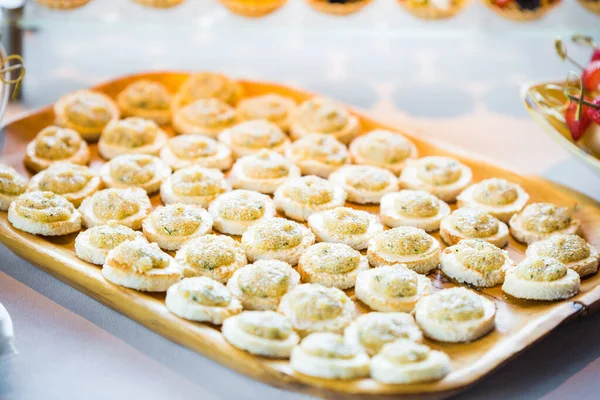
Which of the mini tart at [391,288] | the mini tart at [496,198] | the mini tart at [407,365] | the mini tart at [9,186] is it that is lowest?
the mini tart at [496,198]

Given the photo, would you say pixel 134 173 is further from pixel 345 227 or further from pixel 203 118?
pixel 345 227

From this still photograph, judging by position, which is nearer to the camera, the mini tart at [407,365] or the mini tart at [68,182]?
the mini tart at [407,365]

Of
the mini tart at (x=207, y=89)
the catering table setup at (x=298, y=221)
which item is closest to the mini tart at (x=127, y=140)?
the catering table setup at (x=298, y=221)

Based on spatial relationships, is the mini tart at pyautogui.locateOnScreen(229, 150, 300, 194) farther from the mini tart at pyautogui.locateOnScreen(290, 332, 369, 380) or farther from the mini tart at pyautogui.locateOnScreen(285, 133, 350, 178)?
the mini tart at pyautogui.locateOnScreen(290, 332, 369, 380)

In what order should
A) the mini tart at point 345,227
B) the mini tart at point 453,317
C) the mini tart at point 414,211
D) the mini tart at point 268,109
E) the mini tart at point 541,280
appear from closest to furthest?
the mini tart at point 453,317, the mini tart at point 541,280, the mini tart at point 345,227, the mini tart at point 414,211, the mini tart at point 268,109

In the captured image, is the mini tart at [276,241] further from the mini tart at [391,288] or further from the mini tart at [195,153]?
the mini tart at [195,153]

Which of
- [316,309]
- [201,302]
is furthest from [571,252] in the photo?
[201,302]

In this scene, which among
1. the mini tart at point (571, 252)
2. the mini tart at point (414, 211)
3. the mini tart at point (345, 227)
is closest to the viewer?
the mini tart at point (571, 252)
